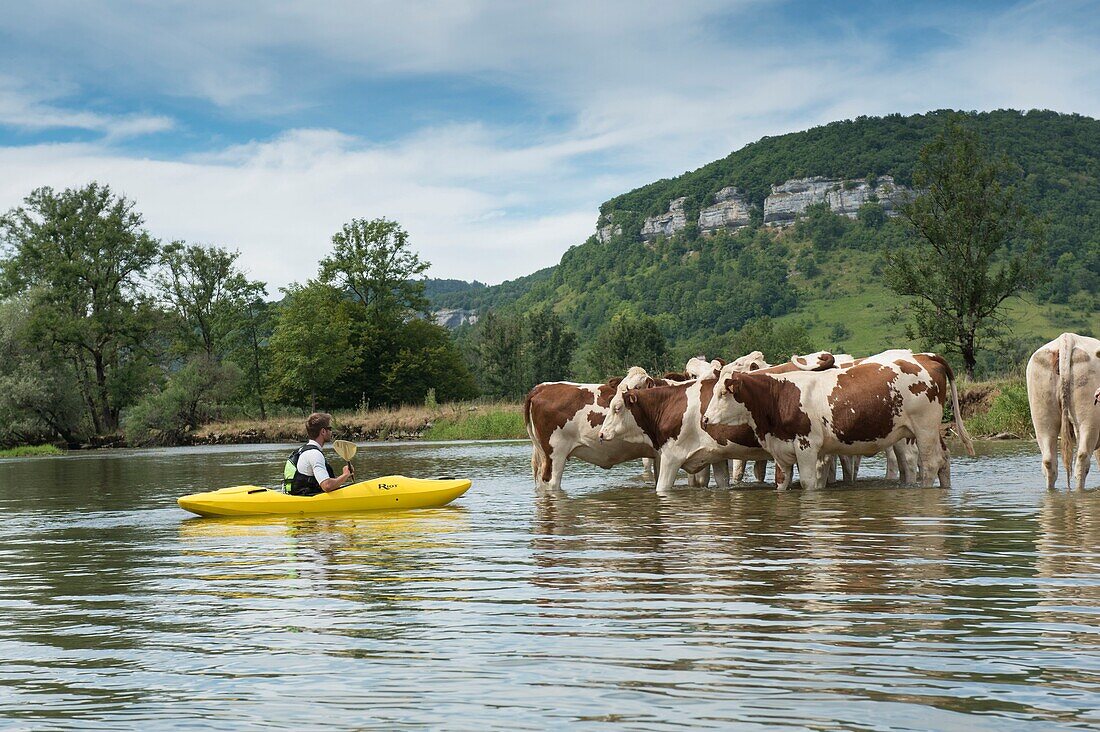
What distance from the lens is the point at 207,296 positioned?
273 feet

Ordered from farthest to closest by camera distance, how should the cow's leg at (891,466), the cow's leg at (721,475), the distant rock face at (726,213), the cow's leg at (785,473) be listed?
the distant rock face at (726,213) → the cow's leg at (891,466) → the cow's leg at (721,475) → the cow's leg at (785,473)

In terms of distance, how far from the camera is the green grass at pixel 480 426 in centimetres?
4366

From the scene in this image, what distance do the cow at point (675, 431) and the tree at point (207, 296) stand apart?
6938 cm

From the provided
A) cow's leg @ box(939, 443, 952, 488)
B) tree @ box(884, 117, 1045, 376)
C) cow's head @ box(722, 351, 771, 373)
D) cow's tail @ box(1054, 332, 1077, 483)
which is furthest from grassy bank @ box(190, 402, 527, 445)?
cow's tail @ box(1054, 332, 1077, 483)

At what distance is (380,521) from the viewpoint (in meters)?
13.8

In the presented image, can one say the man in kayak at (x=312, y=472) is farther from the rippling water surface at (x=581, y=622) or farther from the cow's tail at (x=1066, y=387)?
the cow's tail at (x=1066, y=387)

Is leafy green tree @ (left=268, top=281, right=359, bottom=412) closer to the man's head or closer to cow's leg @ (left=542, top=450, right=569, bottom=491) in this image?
cow's leg @ (left=542, top=450, right=569, bottom=491)

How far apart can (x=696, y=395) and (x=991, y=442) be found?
13.2 metres

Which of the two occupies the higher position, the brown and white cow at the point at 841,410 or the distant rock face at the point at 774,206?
the distant rock face at the point at 774,206

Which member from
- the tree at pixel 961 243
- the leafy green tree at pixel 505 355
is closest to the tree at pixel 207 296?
the leafy green tree at pixel 505 355

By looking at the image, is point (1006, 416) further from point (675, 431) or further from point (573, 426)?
point (573, 426)

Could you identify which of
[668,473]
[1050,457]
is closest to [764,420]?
[668,473]

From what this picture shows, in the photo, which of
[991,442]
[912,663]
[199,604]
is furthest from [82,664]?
[991,442]

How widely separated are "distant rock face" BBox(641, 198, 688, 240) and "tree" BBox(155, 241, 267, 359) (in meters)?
102
